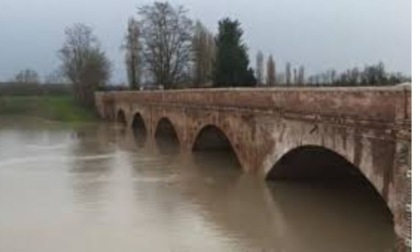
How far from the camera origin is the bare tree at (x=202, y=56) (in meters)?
53.8

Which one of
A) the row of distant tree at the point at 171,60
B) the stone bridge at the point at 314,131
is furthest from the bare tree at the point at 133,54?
the stone bridge at the point at 314,131

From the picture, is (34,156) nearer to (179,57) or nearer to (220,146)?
(220,146)

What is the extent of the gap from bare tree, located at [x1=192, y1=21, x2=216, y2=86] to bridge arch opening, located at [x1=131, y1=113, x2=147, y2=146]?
10185 mm

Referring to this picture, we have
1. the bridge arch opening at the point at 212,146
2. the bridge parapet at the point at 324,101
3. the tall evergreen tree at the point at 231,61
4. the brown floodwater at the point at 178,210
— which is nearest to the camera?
the bridge parapet at the point at 324,101

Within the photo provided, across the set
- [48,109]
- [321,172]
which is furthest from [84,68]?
[321,172]

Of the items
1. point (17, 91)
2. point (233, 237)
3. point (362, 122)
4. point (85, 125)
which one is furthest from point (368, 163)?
point (17, 91)

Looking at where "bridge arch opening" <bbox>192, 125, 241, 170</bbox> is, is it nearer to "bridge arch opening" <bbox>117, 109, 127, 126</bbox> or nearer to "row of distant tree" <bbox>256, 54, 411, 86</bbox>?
"row of distant tree" <bbox>256, 54, 411, 86</bbox>

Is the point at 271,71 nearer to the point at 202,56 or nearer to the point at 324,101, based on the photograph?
the point at 202,56

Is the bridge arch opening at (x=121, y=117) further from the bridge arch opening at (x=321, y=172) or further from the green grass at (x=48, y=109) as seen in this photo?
the bridge arch opening at (x=321, y=172)

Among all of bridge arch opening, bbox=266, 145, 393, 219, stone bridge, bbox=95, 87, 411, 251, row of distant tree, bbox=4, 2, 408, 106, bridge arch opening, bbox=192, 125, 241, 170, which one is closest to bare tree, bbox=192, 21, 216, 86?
row of distant tree, bbox=4, 2, 408, 106

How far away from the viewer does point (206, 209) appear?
13781mm

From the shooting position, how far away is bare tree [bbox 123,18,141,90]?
5686 centimetres

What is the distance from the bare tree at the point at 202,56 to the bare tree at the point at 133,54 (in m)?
5.23

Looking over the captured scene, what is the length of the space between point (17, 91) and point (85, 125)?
2991 centimetres
